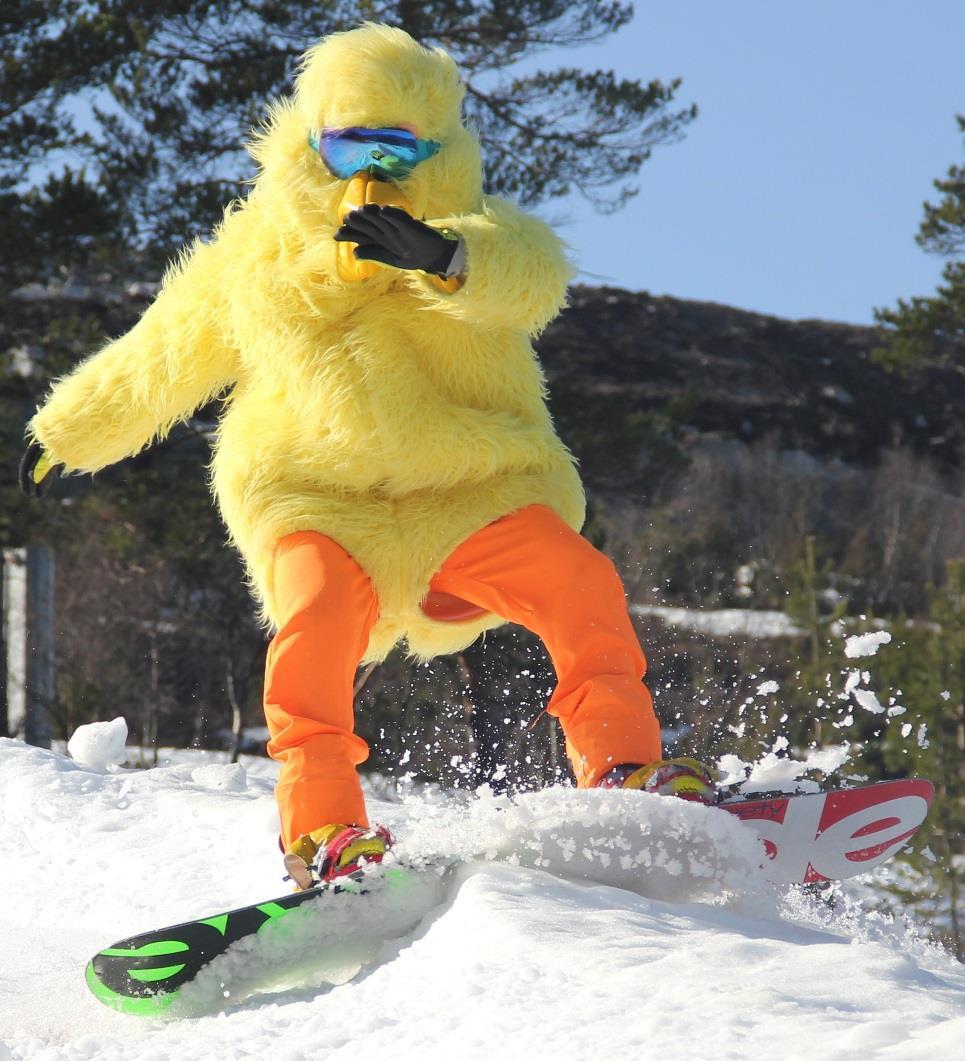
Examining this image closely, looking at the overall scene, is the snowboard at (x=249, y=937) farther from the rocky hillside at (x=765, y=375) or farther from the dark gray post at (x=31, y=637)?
the rocky hillside at (x=765, y=375)

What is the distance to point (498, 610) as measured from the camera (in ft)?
9.20

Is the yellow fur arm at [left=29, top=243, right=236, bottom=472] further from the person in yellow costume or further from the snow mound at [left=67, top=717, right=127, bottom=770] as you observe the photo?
the snow mound at [left=67, top=717, right=127, bottom=770]

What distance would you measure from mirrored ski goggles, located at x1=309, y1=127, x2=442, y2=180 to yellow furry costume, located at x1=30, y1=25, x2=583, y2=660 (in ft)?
0.07

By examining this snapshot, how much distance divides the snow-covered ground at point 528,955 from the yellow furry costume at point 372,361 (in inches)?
23.2

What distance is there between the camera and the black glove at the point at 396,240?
2.51 meters

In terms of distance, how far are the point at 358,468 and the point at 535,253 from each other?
0.53 metres

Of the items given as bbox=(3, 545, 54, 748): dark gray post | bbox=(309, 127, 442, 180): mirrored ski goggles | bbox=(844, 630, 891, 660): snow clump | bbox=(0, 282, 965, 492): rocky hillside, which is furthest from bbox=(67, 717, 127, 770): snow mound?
bbox=(0, 282, 965, 492): rocky hillside

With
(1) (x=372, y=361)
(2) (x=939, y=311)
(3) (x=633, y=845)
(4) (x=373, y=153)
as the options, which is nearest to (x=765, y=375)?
(2) (x=939, y=311)

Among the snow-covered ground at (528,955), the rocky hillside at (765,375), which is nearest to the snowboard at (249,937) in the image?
the snow-covered ground at (528,955)

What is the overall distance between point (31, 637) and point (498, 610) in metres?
7.77

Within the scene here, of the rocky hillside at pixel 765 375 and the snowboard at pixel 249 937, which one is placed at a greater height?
the rocky hillside at pixel 765 375

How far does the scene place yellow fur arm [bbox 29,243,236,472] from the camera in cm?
298

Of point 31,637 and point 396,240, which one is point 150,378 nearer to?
point 396,240

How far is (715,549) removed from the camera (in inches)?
763
